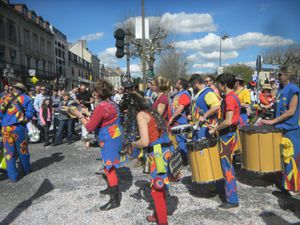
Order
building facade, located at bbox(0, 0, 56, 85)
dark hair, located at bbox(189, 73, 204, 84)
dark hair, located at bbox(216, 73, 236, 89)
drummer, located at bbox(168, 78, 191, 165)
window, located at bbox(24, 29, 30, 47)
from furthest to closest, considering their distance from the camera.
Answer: window, located at bbox(24, 29, 30, 47)
building facade, located at bbox(0, 0, 56, 85)
drummer, located at bbox(168, 78, 191, 165)
dark hair, located at bbox(189, 73, 204, 84)
dark hair, located at bbox(216, 73, 236, 89)

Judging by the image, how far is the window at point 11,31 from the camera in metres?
35.5

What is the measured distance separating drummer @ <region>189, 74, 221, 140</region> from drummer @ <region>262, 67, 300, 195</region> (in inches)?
36.6

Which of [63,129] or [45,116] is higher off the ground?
[45,116]

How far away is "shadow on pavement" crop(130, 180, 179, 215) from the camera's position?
4125 millimetres

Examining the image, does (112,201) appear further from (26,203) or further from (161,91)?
(161,91)

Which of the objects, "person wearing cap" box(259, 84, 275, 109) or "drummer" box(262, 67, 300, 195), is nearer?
"drummer" box(262, 67, 300, 195)

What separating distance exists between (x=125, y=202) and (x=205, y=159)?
1.46 m

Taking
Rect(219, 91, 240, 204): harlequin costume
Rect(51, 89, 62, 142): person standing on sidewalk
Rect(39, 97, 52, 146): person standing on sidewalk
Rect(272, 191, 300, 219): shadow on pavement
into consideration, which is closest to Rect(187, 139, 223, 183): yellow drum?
Rect(219, 91, 240, 204): harlequin costume

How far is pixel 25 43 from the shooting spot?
132 feet

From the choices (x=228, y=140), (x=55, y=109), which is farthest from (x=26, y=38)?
(x=228, y=140)

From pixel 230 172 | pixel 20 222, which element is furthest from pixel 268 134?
Result: pixel 20 222

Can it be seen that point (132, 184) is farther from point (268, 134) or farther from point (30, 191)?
point (268, 134)

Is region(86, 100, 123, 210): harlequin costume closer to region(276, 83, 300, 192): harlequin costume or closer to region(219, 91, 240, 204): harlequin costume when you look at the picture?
region(219, 91, 240, 204): harlequin costume

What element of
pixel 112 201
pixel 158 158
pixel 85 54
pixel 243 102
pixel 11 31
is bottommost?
pixel 112 201
